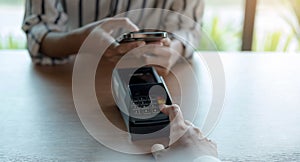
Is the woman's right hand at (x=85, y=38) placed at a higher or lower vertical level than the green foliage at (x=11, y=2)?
higher

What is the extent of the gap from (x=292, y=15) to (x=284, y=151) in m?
1.44

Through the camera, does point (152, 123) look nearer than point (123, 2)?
Yes

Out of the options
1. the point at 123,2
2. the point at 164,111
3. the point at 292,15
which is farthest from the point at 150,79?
the point at 292,15

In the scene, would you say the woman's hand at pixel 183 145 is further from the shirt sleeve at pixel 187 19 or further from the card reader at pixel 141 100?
the shirt sleeve at pixel 187 19

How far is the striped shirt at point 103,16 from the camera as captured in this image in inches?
48.3

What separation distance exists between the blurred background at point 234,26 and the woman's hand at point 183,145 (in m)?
1.37

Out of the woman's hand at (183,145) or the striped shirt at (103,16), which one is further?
the striped shirt at (103,16)

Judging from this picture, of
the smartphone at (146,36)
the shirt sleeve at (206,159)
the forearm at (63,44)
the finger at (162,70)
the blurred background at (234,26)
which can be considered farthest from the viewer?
the blurred background at (234,26)

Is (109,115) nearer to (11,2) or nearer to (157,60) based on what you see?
Result: (157,60)

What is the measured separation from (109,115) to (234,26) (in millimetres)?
1444

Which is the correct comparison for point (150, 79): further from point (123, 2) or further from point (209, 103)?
point (123, 2)

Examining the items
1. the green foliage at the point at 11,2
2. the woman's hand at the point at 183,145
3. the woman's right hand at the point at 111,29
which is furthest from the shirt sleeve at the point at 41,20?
the green foliage at the point at 11,2

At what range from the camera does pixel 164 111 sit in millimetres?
729

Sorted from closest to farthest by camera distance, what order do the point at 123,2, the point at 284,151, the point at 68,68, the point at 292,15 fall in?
the point at 284,151 → the point at 68,68 → the point at 123,2 → the point at 292,15
